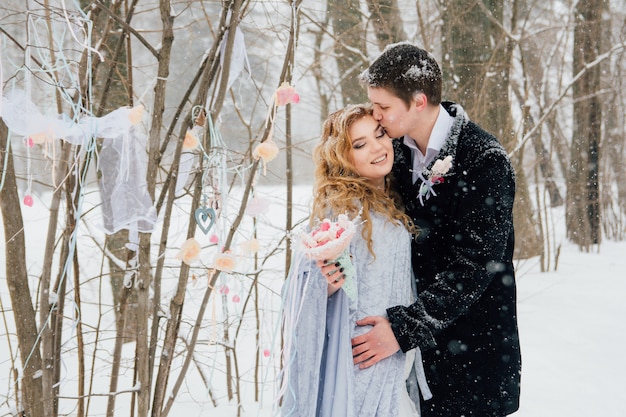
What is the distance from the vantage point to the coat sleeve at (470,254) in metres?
1.78

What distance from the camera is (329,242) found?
1.63 metres

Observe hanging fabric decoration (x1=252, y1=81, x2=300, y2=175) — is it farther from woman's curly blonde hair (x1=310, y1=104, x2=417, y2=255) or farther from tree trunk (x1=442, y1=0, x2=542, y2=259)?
tree trunk (x1=442, y1=0, x2=542, y2=259)

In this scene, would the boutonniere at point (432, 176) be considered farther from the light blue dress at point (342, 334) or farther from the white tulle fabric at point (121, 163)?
the white tulle fabric at point (121, 163)

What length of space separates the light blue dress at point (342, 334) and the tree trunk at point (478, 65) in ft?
11.2

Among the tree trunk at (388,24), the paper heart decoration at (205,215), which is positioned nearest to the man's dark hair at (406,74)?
the paper heart decoration at (205,215)

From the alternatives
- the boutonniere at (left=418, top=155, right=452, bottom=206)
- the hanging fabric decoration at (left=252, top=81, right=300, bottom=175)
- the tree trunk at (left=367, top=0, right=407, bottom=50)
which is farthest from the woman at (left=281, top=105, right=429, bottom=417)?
the tree trunk at (left=367, top=0, right=407, bottom=50)

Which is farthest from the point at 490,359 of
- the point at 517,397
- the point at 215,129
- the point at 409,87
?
the point at 215,129

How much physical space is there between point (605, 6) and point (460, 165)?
29.9ft

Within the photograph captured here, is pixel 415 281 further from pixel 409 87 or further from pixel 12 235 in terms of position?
pixel 12 235

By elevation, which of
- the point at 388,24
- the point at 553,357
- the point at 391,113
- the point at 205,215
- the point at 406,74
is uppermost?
the point at 388,24

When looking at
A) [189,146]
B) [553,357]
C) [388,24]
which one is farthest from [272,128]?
[553,357]

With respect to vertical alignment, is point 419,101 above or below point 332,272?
above

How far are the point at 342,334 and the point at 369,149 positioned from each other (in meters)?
0.66

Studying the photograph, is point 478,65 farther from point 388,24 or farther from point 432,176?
point 432,176
